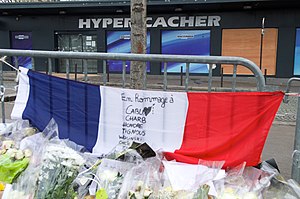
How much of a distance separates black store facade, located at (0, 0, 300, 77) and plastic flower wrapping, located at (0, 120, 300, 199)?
544 inches

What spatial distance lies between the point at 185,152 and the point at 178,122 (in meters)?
0.29

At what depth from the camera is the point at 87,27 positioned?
2148 cm

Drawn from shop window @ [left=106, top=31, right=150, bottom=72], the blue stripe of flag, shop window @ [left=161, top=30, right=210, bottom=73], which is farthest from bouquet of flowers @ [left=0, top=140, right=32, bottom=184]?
shop window @ [left=106, top=31, right=150, bottom=72]

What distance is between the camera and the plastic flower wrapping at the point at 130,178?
2.71m

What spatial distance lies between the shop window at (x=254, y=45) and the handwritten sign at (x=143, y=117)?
1577 centimetres

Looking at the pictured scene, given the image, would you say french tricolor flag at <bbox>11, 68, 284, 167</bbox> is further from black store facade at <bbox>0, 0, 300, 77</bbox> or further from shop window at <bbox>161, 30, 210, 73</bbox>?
shop window at <bbox>161, 30, 210, 73</bbox>

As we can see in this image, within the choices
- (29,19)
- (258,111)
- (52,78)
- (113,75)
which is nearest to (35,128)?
(52,78)

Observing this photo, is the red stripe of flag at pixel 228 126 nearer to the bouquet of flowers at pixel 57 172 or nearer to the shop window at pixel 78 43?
the bouquet of flowers at pixel 57 172

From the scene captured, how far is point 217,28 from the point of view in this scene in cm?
1927

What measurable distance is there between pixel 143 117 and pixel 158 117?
0.49 feet

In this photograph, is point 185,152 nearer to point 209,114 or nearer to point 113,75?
point 209,114

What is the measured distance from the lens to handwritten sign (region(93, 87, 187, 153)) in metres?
3.15

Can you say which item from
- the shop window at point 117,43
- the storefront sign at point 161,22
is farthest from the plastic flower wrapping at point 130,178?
the shop window at point 117,43

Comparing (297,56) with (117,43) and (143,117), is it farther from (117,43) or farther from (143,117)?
(143,117)
